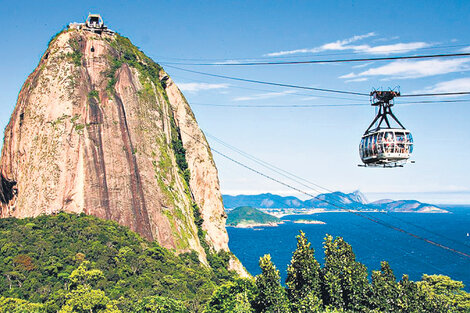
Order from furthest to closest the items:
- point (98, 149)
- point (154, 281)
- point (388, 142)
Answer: point (98, 149), point (154, 281), point (388, 142)

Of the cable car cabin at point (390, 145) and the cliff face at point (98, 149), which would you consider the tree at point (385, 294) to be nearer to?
the cable car cabin at point (390, 145)

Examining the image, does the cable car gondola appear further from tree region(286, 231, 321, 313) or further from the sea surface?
the sea surface

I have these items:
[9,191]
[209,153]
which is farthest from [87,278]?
Answer: [209,153]

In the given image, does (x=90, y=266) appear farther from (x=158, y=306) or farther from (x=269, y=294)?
(x=269, y=294)

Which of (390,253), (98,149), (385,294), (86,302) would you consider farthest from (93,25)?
(390,253)

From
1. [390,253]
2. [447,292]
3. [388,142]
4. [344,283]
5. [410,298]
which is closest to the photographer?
[388,142]

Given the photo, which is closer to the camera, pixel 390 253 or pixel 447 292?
pixel 447 292

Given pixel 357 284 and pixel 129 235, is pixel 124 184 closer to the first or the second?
pixel 129 235
